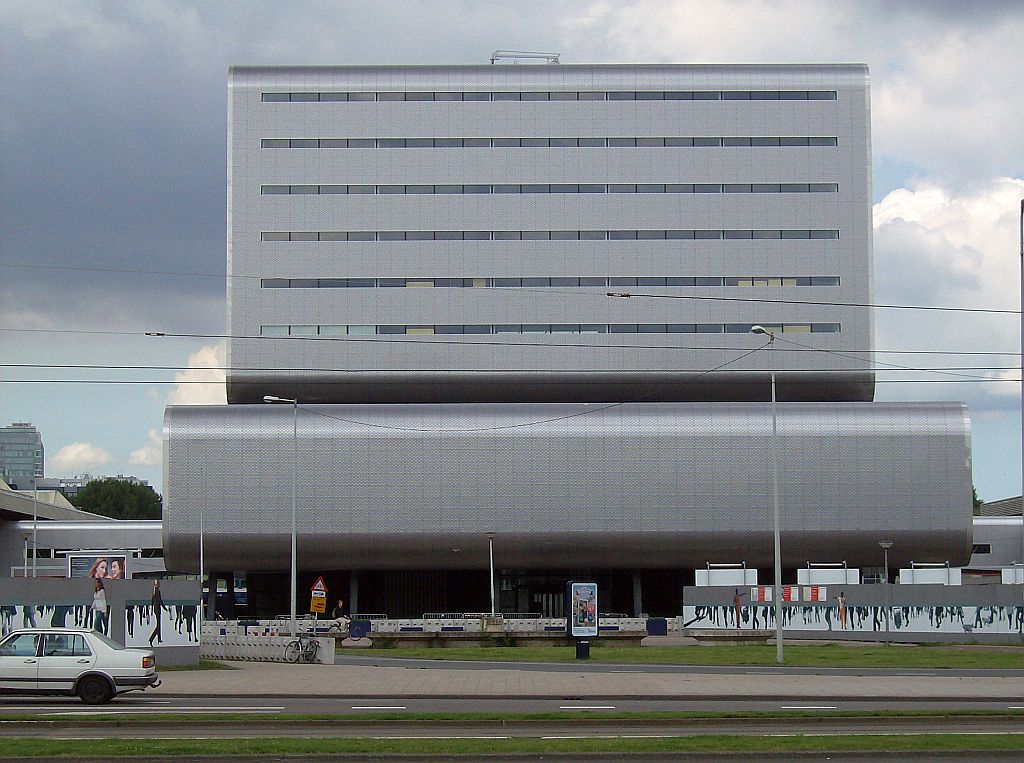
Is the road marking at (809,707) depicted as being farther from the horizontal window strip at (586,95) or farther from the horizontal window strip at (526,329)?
the horizontal window strip at (586,95)

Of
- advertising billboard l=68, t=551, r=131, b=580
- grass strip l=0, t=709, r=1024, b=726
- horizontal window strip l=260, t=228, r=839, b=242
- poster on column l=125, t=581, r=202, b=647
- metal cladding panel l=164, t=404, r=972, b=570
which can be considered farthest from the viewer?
horizontal window strip l=260, t=228, r=839, b=242

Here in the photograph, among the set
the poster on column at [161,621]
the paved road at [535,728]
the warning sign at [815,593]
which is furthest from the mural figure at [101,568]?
the paved road at [535,728]

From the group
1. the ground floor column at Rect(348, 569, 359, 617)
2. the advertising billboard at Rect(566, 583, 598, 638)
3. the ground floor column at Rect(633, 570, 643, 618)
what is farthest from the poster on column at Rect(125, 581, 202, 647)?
the ground floor column at Rect(633, 570, 643, 618)

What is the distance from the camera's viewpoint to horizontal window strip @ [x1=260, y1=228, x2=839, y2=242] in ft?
278

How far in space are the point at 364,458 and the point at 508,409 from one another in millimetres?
9812

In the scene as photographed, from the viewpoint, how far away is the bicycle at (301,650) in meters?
41.6

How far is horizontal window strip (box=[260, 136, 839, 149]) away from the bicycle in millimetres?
48935

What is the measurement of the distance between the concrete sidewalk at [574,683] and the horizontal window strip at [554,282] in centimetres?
4882

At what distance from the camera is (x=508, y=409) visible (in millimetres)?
83312

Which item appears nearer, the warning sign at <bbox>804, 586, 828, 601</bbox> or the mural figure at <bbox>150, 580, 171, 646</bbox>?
the mural figure at <bbox>150, 580, 171, 646</bbox>

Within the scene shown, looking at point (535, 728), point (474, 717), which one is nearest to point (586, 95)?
point (474, 717)

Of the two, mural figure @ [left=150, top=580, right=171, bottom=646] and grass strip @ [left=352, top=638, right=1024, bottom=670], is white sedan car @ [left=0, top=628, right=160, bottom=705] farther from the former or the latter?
grass strip @ [left=352, top=638, right=1024, bottom=670]

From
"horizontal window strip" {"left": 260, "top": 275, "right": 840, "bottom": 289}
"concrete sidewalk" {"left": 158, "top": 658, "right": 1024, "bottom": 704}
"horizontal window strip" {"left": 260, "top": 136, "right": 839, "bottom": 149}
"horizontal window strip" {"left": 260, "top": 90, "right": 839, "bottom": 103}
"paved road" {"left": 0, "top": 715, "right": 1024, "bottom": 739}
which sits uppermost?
"horizontal window strip" {"left": 260, "top": 90, "right": 839, "bottom": 103}

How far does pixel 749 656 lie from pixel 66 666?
82.0 ft
